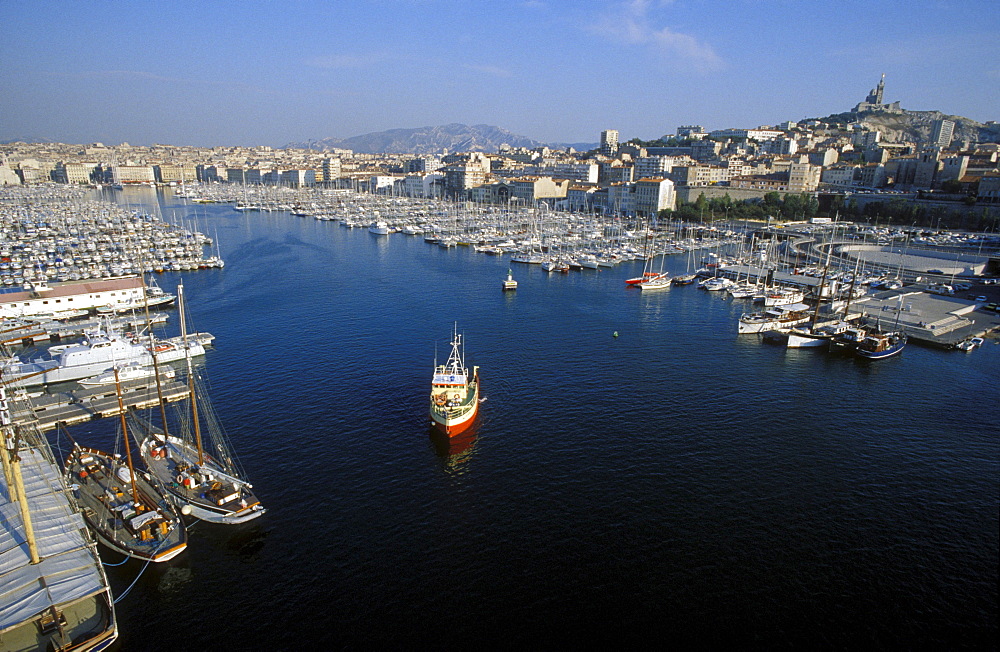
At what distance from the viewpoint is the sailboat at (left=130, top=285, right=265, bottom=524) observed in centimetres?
1073

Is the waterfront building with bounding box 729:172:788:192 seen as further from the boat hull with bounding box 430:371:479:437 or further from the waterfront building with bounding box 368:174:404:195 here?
the boat hull with bounding box 430:371:479:437

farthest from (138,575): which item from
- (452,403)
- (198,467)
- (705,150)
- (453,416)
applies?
(705,150)

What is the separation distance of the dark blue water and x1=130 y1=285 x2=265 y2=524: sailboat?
39cm

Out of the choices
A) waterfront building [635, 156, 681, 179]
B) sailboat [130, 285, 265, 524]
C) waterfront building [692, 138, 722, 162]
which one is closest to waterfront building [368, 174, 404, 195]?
waterfront building [635, 156, 681, 179]

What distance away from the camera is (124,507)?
10.5 meters

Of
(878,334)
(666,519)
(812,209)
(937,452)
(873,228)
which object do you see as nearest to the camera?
(666,519)

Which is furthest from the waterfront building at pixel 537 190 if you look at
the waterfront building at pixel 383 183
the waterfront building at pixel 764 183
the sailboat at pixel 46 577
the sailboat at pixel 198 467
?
the sailboat at pixel 46 577

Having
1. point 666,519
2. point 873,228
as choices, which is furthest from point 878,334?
point 873,228

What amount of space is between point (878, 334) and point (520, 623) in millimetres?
19135

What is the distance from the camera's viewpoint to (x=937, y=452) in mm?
13508

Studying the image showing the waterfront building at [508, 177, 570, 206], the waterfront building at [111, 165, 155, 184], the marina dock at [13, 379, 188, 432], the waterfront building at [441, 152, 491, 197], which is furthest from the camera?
the waterfront building at [111, 165, 155, 184]

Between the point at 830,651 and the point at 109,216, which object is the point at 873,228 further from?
the point at 109,216

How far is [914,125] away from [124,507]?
469 ft

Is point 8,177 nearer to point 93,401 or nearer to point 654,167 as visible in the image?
point 654,167
